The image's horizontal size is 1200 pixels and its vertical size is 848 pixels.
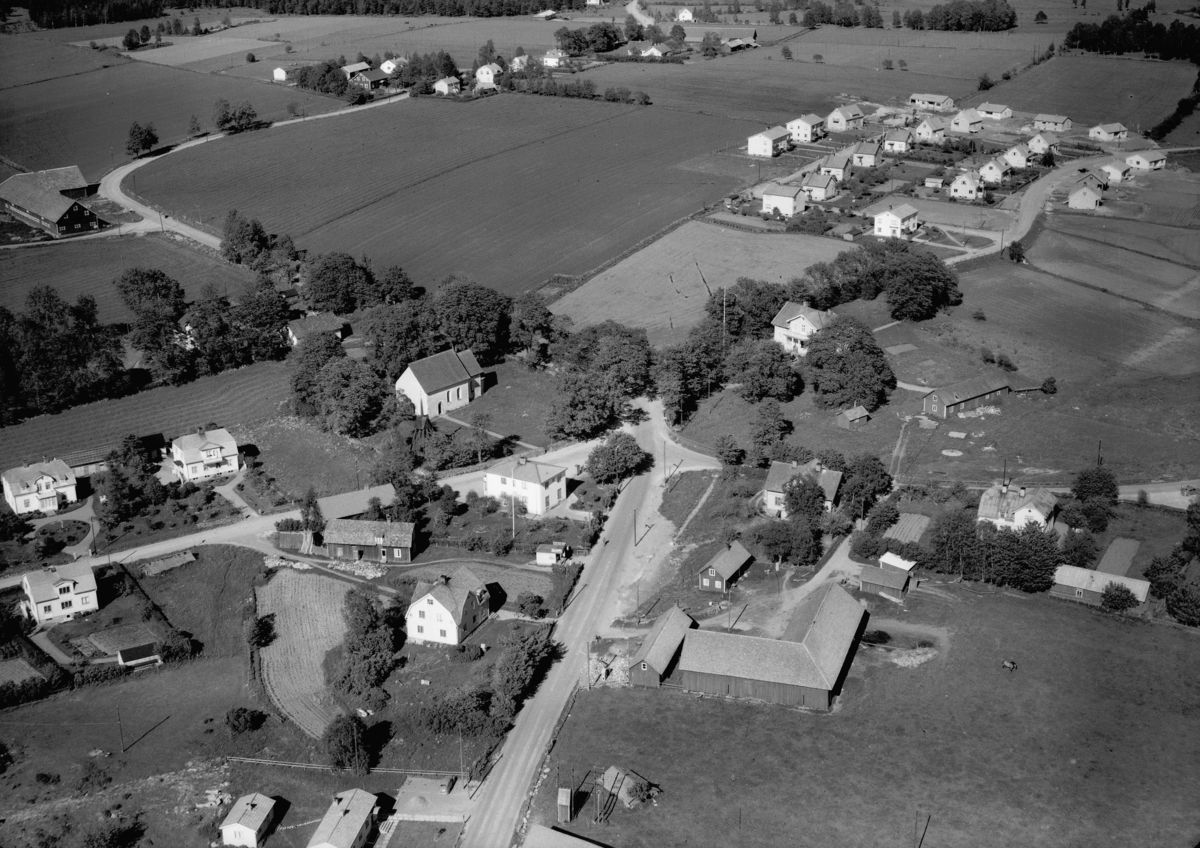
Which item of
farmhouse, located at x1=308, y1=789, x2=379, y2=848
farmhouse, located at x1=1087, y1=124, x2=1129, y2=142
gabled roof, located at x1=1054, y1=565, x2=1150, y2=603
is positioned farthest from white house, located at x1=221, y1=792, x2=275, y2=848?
farmhouse, located at x1=1087, y1=124, x2=1129, y2=142

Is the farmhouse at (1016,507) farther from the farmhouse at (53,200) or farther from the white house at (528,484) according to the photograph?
the farmhouse at (53,200)

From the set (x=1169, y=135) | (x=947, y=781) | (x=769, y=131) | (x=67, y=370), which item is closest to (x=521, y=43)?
(x=769, y=131)

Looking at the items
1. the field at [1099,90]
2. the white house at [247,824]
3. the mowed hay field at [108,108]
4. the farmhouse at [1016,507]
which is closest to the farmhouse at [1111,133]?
the field at [1099,90]

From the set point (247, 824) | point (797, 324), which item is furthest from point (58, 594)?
point (797, 324)

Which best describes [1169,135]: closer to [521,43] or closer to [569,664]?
[521,43]

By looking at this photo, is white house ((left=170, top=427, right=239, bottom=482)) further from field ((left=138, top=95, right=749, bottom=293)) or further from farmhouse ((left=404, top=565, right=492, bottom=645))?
field ((left=138, top=95, right=749, bottom=293))
